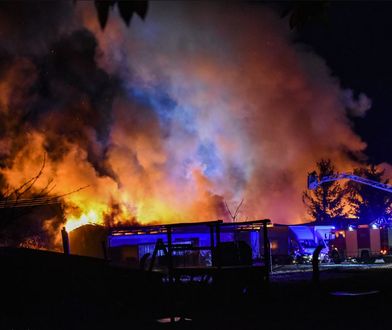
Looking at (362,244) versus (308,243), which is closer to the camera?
(362,244)

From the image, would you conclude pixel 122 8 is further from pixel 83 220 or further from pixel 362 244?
pixel 83 220

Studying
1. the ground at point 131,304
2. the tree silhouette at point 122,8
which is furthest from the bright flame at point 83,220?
the tree silhouette at point 122,8

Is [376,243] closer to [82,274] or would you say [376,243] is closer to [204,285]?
[204,285]

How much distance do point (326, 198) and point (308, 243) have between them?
2539 centimetres

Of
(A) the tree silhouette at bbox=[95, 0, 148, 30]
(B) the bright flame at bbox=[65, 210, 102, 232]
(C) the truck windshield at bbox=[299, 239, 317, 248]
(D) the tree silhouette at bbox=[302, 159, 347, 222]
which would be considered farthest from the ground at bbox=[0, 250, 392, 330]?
(D) the tree silhouette at bbox=[302, 159, 347, 222]

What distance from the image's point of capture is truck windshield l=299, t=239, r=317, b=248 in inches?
1618

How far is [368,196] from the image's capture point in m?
64.8

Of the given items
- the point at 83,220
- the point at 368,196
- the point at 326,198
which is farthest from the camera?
the point at 326,198

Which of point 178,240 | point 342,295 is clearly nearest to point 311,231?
point 178,240

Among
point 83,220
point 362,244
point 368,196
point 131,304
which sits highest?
point 368,196

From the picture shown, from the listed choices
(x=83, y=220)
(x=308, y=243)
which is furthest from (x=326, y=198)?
(x=83, y=220)

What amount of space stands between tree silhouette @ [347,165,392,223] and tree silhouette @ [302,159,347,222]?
1.28m

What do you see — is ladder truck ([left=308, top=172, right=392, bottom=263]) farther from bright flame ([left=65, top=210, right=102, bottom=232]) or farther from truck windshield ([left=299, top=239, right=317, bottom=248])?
bright flame ([left=65, top=210, right=102, bottom=232])

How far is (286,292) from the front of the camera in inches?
688
